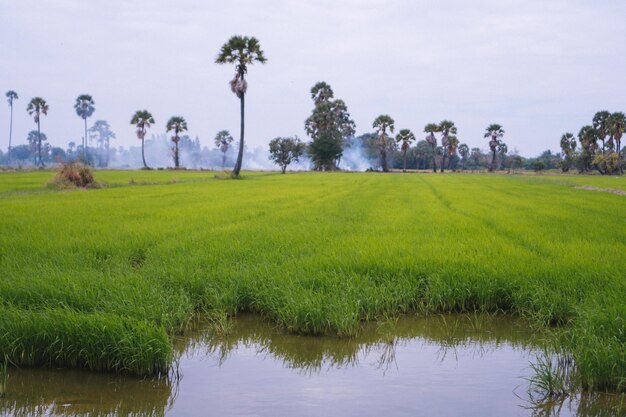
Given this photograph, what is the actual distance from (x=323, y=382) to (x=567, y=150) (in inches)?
4158

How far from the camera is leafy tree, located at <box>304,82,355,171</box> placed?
9162cm

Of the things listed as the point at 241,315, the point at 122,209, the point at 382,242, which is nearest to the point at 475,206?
the point at 382,242

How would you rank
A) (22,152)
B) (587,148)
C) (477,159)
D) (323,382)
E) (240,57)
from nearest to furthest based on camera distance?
Result: (323,382), (240,57), (587,148), (477,159), (22,152)

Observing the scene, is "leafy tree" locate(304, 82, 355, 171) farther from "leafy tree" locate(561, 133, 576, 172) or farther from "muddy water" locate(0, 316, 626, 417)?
→ "muddy water" locate(0, 316, 626, 417)

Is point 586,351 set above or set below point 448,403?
above

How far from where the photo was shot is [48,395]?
486 centimetres

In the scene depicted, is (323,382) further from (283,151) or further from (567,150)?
(567,150)

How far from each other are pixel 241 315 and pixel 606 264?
5561mm

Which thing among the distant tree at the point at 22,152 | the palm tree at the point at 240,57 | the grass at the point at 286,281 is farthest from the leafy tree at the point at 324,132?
the distant tree at the point at 22,152

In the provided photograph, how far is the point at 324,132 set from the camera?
94.5 metres

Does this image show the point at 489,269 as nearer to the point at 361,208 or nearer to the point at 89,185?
the point at 361,208

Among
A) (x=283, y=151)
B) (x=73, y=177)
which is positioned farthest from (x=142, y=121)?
(x=73, y=177)

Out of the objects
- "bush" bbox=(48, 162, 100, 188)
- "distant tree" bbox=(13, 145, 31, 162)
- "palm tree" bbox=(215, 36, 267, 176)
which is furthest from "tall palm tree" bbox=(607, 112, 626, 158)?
"distant tree" bbox=(13, 145, 31, 162)

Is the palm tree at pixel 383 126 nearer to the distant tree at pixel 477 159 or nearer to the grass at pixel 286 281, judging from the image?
the distant tree at pixel 477 159
